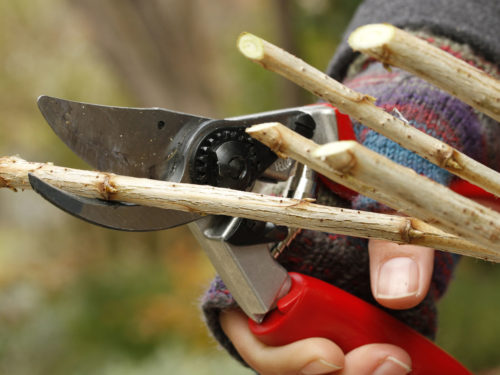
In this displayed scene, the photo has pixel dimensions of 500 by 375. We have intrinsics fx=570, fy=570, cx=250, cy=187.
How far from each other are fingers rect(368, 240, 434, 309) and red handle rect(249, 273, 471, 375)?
0.05m

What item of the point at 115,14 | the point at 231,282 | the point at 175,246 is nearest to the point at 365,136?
the point at 231,282

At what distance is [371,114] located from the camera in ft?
1.59

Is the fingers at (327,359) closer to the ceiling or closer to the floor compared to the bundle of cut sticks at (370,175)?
closer to the floor

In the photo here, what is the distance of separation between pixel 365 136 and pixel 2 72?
4.52 m

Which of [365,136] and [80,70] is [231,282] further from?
[80,70]

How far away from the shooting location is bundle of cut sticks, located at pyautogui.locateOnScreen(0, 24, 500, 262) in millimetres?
409

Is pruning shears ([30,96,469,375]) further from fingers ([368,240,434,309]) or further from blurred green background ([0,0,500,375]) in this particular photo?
blurred green background ([0,0,500,375])

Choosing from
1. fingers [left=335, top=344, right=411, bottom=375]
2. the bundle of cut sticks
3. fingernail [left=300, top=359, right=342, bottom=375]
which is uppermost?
the bundle of cut sticks

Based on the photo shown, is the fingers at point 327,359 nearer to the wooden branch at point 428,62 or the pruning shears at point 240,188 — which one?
the pruning shears at point 240,188

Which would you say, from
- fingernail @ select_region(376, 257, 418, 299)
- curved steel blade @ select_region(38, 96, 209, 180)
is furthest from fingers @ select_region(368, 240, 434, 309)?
curved steel blade @ select_region(38, 96, 209, 180)

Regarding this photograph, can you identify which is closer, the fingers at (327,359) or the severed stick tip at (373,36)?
the severed stick tip at (373,36)

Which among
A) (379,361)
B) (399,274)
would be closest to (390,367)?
(379,361)

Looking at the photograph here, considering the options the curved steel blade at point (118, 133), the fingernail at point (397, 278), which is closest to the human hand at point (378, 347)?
the fingernail at point (397, 278)

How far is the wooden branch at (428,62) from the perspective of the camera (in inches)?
16.4
